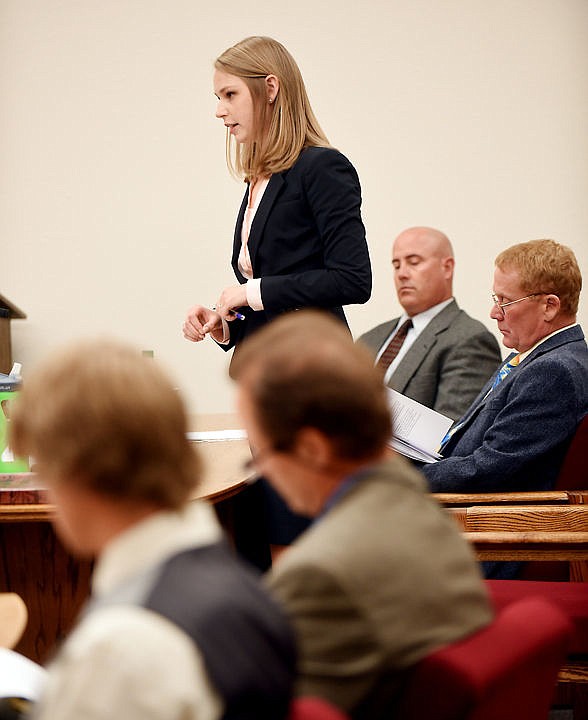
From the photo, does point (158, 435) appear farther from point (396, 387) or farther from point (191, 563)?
point (396, 387)

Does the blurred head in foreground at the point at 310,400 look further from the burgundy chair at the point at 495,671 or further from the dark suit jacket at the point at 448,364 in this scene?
the dark suit jacket at the point at 448,364

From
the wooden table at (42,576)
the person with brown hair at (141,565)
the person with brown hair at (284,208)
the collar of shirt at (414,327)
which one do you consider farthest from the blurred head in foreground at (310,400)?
the collar of shirt at (414,327)

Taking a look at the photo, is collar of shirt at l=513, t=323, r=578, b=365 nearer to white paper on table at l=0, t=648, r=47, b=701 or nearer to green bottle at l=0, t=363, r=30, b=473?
green bottle at l=0, t=363, r=30, b=473

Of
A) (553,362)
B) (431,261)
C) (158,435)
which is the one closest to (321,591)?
(158,435)

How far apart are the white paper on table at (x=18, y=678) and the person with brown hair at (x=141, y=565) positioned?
422 mm

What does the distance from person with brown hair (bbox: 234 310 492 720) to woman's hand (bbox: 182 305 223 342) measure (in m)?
1.38

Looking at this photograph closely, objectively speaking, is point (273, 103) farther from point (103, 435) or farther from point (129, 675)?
point (129, 675)

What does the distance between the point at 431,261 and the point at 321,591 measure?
3.41m

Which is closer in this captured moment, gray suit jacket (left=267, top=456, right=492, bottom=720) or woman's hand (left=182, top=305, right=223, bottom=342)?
gray suit jacket (left=267, top=456, right=492, bottom=720)

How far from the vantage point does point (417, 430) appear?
267cm

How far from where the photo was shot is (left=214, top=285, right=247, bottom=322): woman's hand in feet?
7.93

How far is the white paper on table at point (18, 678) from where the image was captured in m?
1.28

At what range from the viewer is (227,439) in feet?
9.25

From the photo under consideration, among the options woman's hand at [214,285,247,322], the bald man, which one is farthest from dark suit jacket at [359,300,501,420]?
woman's hand at [214,285,247,322]
